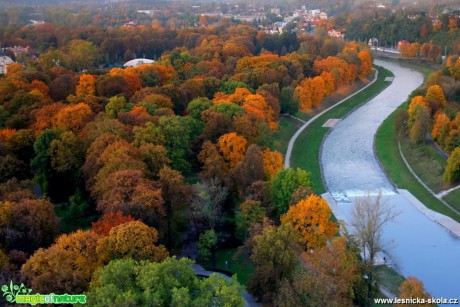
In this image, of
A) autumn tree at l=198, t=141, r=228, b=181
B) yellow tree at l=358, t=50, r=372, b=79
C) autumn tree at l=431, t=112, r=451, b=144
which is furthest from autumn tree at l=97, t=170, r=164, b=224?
yellow tree at l=358, t=50, r=372, b=79

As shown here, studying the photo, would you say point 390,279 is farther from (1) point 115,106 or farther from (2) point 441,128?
(1) point 115,106

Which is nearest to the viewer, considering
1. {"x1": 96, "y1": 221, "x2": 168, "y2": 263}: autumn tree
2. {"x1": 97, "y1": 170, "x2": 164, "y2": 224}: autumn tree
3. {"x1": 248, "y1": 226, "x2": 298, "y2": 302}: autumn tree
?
{"x1": 96, "y1": 221, "x2": 168, "y2": 263}: autumn tree

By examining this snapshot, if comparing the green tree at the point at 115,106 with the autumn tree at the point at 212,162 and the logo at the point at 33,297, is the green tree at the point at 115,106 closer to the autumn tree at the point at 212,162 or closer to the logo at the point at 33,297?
the autumn tree at the point at 212,162

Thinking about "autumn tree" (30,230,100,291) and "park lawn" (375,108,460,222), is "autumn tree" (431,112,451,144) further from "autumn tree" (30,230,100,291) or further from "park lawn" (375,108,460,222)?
"autumn tree" (30,230,100,291)


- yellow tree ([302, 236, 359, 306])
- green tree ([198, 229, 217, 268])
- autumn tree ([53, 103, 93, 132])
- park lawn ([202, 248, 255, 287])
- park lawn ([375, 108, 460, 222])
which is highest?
yellow tree ([302, 236, 359, 306])

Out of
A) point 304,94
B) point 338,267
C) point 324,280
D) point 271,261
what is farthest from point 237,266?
point 304,94

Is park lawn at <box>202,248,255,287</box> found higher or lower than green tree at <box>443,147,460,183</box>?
lower

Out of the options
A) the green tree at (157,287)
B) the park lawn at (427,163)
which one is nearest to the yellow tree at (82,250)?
the green tree at (157,287)

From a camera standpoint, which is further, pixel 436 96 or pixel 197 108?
pixel 436 96
